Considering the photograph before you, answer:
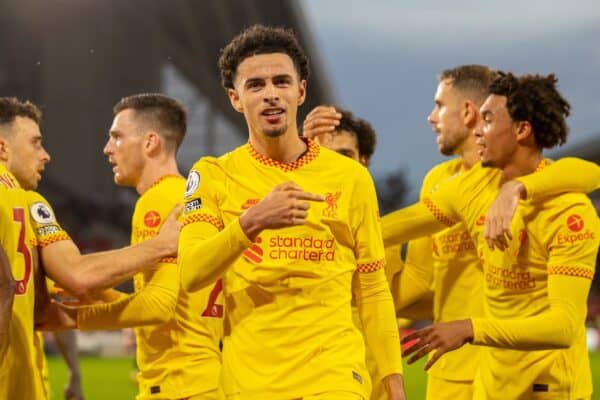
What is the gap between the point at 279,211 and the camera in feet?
11.7

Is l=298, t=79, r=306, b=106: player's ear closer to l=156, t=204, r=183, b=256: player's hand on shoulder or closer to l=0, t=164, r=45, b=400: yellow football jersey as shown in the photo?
l=156, t=204, r=183, b=256: player's hand on shoulder

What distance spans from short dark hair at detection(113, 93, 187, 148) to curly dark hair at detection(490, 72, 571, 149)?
1766mm

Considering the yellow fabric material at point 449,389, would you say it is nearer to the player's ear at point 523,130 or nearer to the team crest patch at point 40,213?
the player's ear at point 523,130

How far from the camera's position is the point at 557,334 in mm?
4617

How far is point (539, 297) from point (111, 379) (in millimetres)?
13138

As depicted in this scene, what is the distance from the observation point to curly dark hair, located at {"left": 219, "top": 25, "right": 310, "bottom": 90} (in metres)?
4.21

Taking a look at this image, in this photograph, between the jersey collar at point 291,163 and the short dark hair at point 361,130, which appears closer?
the jersey collar at point 291,163

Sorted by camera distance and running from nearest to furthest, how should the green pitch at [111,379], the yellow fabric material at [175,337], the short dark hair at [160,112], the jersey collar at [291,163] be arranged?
the jersey collar at [291,163], the yellow fabric material at [175,337], the short dark hair at [160,112], the green pitch at [111,379]

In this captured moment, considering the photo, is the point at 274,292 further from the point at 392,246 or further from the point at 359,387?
the point at 392,246

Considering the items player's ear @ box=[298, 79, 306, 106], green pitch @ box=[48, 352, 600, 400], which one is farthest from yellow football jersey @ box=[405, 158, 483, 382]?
green pitch @ box=[48, 352, 600, 400]

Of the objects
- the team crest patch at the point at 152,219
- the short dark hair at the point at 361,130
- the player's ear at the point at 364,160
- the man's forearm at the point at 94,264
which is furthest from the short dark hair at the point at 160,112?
the man's forearm at the point at 94,264

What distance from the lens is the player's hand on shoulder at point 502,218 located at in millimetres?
4742

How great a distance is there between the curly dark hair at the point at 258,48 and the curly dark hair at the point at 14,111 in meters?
1.42

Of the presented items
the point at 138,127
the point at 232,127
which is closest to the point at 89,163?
the point at 232,127
